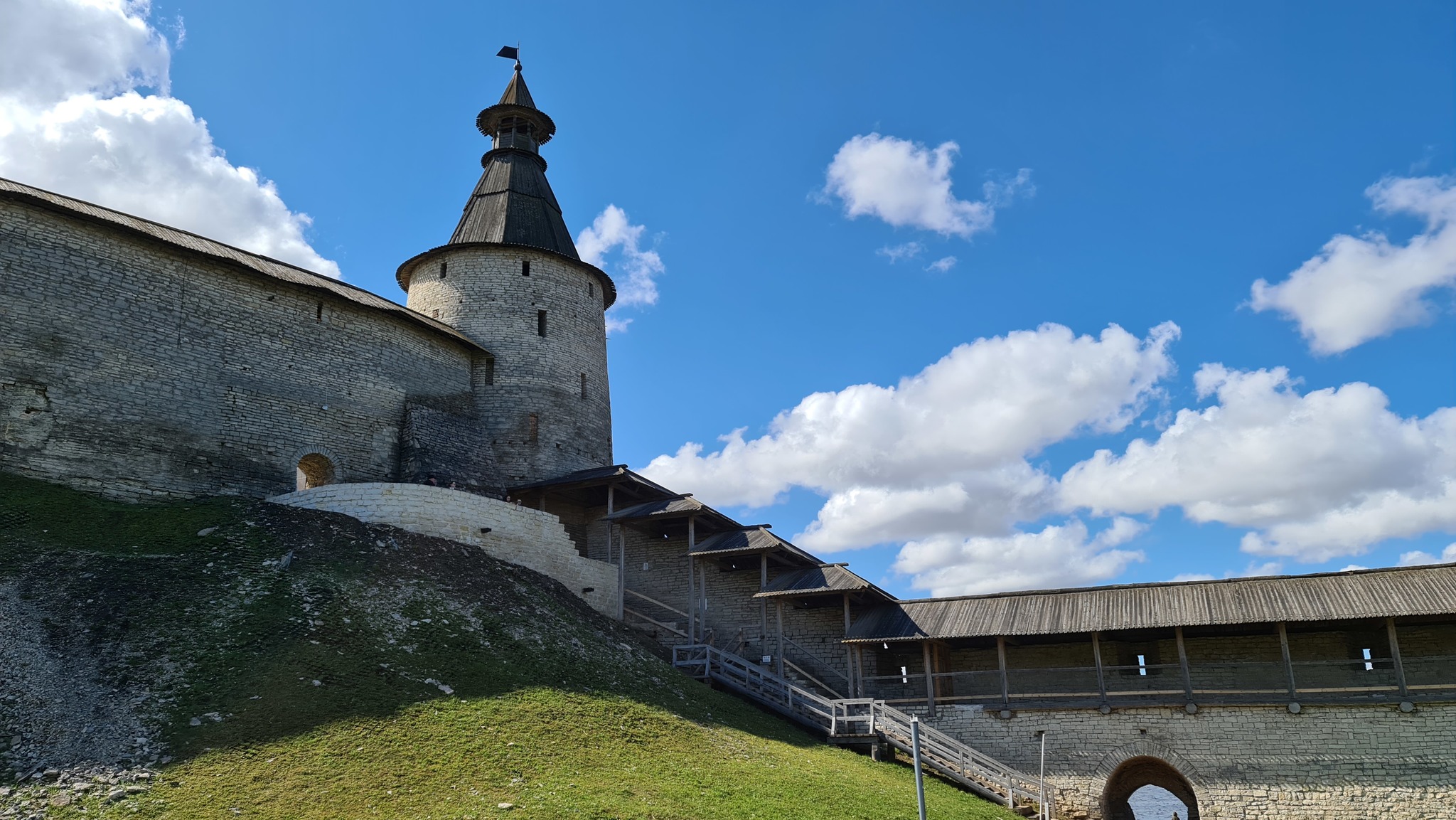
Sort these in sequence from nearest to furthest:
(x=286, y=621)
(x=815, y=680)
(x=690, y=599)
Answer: (x=286, y=621) < (x=815, y=680) < (x=690, y=599)

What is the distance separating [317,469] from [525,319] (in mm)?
7712

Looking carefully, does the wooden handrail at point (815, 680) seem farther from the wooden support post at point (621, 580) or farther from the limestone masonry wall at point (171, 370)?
the limestone masonry wall at point (171, 370)

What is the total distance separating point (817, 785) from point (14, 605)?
11.7 m

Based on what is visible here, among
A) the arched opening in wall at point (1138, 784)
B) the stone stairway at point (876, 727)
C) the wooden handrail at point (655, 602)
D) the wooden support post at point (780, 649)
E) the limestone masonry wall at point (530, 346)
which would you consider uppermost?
the limestone masonry wall at point (530, 346)

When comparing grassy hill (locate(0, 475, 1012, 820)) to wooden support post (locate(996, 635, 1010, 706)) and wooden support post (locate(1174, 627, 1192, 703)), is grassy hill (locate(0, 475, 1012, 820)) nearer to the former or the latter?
wooden support post (locate(996, 635, 1010, 706))

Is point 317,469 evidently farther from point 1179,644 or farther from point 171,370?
point 1179,644

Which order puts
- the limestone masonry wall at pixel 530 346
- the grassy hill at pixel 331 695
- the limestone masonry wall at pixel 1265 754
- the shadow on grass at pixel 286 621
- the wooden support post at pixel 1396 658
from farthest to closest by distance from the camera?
the limestone masonry wall at pixel 530 346 < the wooden support post at pixel 1396 658 < the limestone masonry wall at pixel 1265 754 < the shadow on grass at pixel 286 621 < the grassy hill at pixel 331 695

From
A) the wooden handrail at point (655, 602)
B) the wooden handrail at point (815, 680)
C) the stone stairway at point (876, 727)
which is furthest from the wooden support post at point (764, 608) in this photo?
the wooden handrail at point (655, 602)

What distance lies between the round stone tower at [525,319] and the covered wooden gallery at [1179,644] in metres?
11.2

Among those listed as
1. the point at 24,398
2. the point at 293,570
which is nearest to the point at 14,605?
the point at 293,570

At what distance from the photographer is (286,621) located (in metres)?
15.7

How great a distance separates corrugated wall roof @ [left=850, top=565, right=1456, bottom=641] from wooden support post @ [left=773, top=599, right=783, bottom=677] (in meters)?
1.58

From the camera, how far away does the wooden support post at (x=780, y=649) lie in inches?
858

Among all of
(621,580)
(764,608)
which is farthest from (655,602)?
(764,608)
